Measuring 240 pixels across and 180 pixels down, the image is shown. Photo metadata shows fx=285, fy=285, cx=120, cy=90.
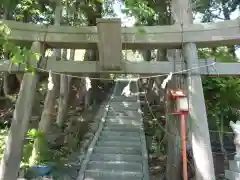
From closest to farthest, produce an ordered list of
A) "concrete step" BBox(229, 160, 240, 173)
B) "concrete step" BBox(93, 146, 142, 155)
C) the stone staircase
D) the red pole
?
the red pole, "concrete step" BBox(229, 160, 240, 173), the stone staircase, "concrete step" BBox(93, 146, 142, 155)

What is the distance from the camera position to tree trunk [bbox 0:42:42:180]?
17.0 ft

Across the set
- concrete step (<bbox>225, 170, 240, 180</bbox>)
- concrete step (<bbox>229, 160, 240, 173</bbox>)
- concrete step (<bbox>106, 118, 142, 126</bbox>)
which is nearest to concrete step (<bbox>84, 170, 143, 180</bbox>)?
concrete step (<bbox>225, 170, 240, 180</bbox>)

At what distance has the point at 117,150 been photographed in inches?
315

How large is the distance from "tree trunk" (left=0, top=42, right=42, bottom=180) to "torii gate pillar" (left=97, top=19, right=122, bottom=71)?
1328 mm

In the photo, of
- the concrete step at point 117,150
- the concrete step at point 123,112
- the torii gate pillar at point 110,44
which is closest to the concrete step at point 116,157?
Result: the concrete step at point 117,150

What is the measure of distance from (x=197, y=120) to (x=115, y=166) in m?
2.82

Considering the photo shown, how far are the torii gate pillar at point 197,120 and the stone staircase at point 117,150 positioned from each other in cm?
185

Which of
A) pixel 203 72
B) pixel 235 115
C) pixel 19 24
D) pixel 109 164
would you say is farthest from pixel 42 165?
pixel 235 115

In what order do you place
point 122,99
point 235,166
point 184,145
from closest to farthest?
point 184,145, point 235,166, point 122,99

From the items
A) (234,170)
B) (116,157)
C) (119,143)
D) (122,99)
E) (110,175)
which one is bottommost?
(110,175)

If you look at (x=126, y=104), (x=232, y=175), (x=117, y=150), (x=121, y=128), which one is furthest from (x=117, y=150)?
(x=126, y=104)

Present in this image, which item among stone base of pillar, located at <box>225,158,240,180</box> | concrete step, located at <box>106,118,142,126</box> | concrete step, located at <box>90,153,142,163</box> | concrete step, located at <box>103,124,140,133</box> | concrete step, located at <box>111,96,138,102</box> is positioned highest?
concrete step, located at <box>111,96,138,102</box>

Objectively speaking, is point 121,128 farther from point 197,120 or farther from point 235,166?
point 235,166

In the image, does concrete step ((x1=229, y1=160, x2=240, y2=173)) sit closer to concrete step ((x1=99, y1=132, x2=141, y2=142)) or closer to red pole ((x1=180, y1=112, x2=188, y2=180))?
red pole ((x1=180, y1=112, x2=188, y2=180))
